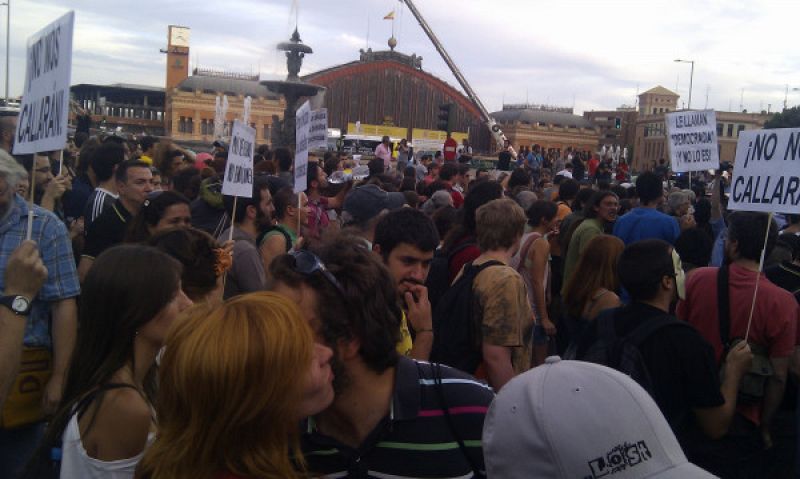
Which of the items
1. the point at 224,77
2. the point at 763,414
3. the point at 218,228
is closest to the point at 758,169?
the point at 763,414

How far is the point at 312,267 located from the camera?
2.24 meters

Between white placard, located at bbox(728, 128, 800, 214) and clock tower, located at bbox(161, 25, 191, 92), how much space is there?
85787 mm

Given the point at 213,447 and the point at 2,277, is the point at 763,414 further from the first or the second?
the point at 2,277

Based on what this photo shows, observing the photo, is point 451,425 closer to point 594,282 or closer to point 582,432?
point 582,432

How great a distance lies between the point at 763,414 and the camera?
3.89 meters

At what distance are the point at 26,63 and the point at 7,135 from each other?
162 inches

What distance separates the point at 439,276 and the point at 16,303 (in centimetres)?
270

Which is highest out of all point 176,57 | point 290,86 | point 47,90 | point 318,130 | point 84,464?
point 176,57

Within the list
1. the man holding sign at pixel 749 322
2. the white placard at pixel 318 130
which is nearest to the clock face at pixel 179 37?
the white placard at pixel 318 130

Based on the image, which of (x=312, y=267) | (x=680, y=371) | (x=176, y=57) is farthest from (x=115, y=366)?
(x=176, y=57)

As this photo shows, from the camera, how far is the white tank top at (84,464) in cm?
225

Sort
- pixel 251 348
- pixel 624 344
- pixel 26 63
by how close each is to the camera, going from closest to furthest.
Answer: pixel 251 348
pixel 624 344
pixel 26 63

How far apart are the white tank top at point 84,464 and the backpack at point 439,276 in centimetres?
290

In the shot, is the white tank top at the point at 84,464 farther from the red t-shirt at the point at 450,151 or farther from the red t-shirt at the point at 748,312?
the red t-shirt at the point at 450,151
